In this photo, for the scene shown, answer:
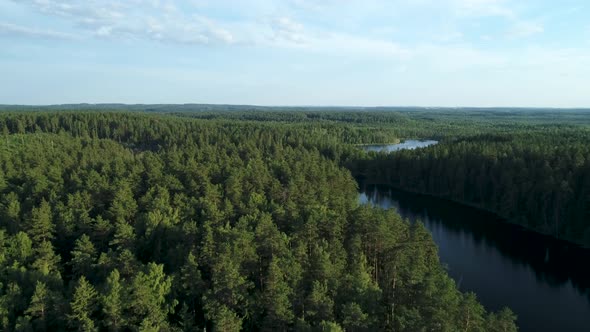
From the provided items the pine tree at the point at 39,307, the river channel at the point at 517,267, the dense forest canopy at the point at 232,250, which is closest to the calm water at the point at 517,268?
the river channel at the point at 517,267

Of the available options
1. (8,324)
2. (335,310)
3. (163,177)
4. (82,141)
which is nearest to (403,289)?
(335,310)

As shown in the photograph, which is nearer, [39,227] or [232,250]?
[232,250]

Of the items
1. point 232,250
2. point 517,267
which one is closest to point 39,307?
point 232,250

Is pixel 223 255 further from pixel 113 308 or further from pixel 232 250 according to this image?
pixel 113 308

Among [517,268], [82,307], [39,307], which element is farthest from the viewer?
[517,268]

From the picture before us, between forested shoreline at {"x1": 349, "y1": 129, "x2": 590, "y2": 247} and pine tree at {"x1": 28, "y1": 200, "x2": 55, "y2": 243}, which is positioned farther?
forested shoreline at {"x1": 349, "y1": 129, "x2": 590, "y2": 247}

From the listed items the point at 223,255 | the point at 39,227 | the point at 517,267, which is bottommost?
the point at 517,267

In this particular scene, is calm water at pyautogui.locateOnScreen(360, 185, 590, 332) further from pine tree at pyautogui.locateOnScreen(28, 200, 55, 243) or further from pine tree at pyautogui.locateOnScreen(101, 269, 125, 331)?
pine tree at pyautogui.locateOnScreen(28, 200, 55, 243)

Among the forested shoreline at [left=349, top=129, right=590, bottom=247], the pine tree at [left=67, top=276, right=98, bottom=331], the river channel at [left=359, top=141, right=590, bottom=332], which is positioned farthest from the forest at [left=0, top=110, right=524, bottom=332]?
the river channel at [left=359, top=141, right=590, bottom=332]

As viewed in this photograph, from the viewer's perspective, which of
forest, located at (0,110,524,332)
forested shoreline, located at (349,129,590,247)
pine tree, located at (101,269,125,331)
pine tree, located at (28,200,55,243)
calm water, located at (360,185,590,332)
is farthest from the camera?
forested shoreline, located at (349,129,590,247)
